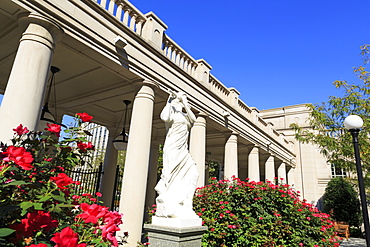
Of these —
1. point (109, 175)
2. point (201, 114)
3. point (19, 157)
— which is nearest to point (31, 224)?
point (19, 157)

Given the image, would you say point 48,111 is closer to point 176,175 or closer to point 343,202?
point 176,175

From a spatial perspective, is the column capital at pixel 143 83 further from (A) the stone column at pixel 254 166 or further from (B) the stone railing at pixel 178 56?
(A) the stone column at pixel 254 166

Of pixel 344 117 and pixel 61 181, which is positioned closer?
pixel 61 181

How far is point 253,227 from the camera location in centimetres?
641

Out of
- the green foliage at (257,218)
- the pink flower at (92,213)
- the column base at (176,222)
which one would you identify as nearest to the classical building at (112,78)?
the green foliage at (257,218)

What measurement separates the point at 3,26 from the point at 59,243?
264 inches

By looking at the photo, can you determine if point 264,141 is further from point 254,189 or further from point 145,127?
point 145,127

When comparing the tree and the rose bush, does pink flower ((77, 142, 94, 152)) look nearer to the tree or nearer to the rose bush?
the rose bush

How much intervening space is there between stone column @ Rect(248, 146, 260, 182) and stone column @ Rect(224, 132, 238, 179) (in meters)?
2.65

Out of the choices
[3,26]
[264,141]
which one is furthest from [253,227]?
[264,141]

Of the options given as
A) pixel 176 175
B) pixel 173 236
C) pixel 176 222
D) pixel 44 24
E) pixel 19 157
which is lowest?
pixel 173 236

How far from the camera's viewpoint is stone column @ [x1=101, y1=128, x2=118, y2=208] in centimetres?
1134

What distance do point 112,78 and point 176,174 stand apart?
483cm

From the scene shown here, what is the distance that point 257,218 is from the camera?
6973 mm
